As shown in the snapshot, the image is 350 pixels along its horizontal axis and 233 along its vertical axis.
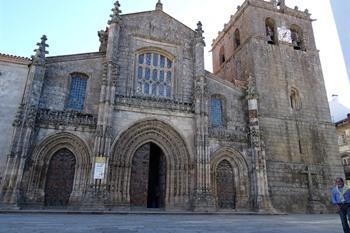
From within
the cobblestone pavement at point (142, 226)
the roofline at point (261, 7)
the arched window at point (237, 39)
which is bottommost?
the cobblestone pavement at point (142, 226)

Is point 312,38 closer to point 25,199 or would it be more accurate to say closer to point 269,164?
point 269,164

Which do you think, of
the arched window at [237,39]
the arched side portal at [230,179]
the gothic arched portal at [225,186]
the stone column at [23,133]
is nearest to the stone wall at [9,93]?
the stone column at [23,133]

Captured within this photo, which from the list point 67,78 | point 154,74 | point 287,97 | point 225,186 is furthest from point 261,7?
point 67,78

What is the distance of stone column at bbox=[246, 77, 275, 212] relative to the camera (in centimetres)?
1688

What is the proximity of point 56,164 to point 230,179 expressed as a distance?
1067 cm

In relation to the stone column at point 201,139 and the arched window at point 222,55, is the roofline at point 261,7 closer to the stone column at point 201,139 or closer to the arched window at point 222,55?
the arched window at point 222,55

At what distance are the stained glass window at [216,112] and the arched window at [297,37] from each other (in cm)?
1038

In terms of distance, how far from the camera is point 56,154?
1523 centimetres

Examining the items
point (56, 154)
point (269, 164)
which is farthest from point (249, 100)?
point (56, 154)

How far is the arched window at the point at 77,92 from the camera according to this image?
16.7 metres

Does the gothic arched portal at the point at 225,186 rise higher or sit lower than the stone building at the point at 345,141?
lower

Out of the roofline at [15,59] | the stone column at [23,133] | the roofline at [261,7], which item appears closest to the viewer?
the stone column at [23,133]

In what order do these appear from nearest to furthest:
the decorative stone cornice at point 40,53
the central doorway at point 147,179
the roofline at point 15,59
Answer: the decorative stone cornice at point 40,53, the central doorway at point 147,179, the roofline at point 15,59

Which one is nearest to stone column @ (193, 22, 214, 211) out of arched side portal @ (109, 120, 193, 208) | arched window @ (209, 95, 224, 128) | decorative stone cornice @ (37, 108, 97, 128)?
arched side portal @ (109, 120, 193, 208)
